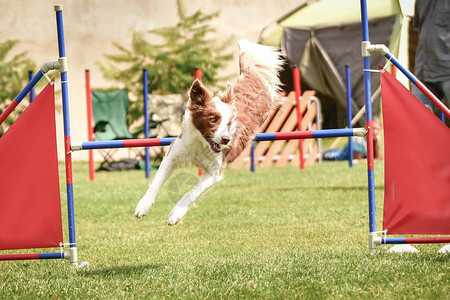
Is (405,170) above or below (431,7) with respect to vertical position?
below

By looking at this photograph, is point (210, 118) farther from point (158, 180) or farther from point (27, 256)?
point (27, 256)

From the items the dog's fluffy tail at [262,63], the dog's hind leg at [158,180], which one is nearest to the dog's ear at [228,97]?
the dog's hind leg at [158,180]

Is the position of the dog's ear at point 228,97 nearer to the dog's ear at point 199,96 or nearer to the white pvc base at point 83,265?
the dog's ear at point 199,96

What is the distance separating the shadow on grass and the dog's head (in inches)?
34.0

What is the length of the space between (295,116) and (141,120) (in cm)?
564

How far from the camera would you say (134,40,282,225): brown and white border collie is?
3.72 meters

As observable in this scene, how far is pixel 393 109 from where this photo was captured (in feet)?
13.7

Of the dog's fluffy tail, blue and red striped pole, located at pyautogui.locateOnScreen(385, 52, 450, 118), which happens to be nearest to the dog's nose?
the dog's fluffy tail

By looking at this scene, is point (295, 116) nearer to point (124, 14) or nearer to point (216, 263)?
point (124, 14)

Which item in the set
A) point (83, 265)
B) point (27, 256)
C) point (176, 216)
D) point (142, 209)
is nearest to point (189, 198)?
point (176, 216)

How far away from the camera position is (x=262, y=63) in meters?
4.82

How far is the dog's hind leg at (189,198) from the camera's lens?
369 centimetres

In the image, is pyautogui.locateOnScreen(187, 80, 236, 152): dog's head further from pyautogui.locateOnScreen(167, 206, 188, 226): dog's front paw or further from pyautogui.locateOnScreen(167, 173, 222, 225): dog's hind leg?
pyautogui.locateOnScreen(167, 206, 188, 226): dog's front paw

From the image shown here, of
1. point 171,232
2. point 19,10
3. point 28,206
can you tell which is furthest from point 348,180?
point 19,10
